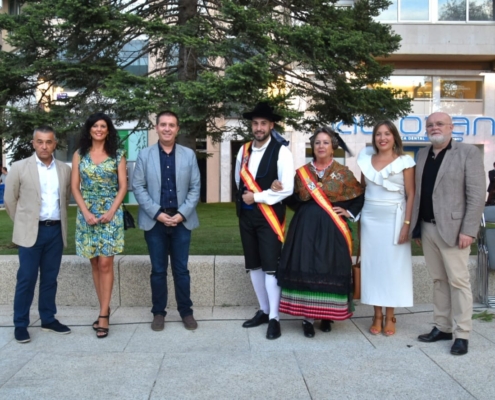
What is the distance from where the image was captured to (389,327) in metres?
5.04

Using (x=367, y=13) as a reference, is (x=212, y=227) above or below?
below

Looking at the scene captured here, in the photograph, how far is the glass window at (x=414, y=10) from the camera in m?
22.2

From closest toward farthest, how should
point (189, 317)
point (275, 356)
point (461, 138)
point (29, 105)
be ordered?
point (275, 356) → point (189, 317) → point (29, 105) → point (461, 138)

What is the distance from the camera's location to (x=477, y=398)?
3545 mm

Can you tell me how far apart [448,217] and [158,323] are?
2.87 metres

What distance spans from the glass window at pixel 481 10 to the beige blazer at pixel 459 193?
20.8 m

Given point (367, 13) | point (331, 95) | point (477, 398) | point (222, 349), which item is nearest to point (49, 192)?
point (222, 349)

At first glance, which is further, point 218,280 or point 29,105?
point 29,105

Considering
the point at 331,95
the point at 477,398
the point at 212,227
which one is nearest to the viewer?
the point at 477,398

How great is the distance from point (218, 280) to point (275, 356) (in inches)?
69.4

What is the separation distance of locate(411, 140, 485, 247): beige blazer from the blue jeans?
2345mm

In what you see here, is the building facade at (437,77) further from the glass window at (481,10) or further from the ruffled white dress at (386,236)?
the ruffled white dress at (386,236)

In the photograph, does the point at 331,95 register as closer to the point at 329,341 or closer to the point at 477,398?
the point at 329,341

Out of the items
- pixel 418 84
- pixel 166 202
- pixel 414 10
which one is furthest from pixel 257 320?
pixel 418 84
